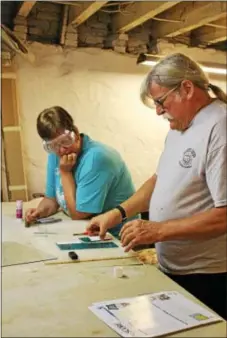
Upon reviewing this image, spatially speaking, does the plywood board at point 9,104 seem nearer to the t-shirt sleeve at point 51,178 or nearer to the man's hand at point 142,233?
the t-shirt sleeve at point 51,178

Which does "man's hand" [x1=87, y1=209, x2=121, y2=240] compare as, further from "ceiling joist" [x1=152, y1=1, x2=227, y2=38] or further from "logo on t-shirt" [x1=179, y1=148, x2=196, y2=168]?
"ceiling joist" [x1=152, y1=1, x2=227, y2=38]

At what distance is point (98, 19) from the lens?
148 inches

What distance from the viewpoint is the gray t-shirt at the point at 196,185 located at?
1.48 metres

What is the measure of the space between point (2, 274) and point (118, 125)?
259 centimetres

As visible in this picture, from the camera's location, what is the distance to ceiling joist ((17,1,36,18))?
3.01m

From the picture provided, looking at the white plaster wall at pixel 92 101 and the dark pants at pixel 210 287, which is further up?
the white plaster wall at pixel 92 101

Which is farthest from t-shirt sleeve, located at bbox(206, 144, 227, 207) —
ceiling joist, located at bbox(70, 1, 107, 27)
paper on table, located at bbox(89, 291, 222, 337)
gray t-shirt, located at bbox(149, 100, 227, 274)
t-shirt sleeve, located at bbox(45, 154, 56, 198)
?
ceiling joist, located at bbox(70, 1, 107, 27)

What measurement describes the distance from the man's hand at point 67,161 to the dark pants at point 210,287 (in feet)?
3.12

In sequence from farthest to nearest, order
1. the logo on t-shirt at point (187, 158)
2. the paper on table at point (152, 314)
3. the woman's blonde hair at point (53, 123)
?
the woman's blonde hair at point (53, 123)
the logo on t-shirt at point (187, 158)
the paper on table at point (152, 314)

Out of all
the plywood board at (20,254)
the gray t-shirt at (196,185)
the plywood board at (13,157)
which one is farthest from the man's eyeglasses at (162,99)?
the plywood board at (13,157)

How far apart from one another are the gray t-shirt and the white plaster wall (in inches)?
85.6

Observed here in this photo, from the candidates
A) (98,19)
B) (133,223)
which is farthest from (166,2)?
(133,223)

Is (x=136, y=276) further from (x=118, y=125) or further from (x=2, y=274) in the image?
(x=118, y=125)

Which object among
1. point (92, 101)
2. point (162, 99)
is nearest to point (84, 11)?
point (92, 101)
